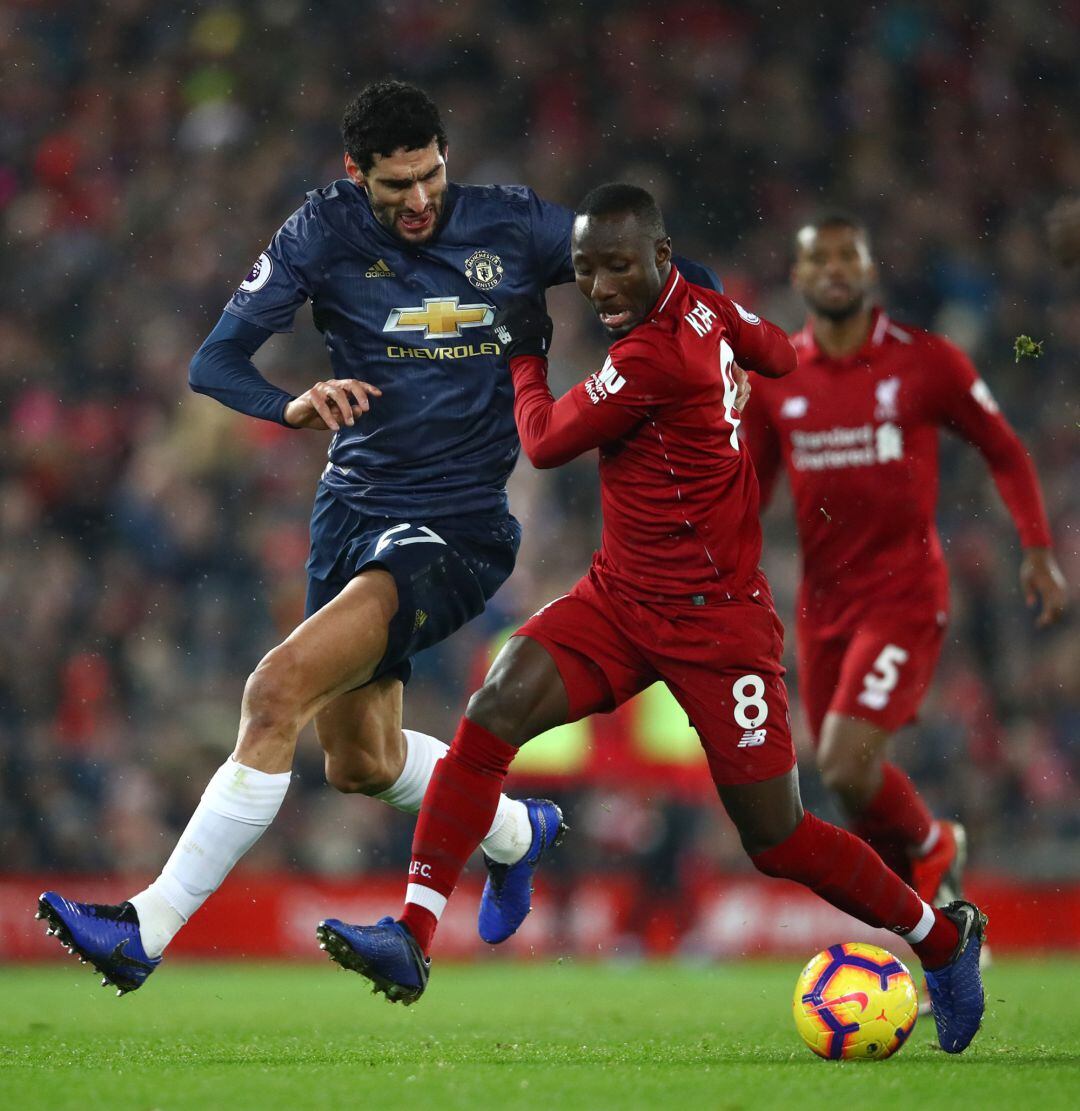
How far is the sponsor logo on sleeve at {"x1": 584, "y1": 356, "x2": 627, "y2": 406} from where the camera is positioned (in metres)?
5.14

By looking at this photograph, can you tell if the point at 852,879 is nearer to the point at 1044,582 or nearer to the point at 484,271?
the point at 1044,582

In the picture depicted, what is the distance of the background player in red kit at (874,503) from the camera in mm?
6941

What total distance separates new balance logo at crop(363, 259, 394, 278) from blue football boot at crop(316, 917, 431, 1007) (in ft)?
Result: 6.69

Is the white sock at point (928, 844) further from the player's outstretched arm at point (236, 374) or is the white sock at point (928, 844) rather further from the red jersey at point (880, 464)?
the player's outstretched arm at point (236, 374)

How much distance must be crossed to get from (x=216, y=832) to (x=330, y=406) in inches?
49.7

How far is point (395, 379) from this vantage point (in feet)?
19.1

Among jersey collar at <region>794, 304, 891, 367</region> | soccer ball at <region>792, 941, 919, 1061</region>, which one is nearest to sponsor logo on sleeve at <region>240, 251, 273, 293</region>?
jersey collar at <region>794, 304, 891, 367</region>

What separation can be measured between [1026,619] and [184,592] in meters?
5.84

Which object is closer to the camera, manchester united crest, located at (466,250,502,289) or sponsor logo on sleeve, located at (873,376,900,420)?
manchester united crest, located at (466,250,502,289)

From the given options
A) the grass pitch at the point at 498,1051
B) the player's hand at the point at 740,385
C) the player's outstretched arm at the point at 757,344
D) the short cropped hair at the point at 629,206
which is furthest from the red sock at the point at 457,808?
the short cropped hair at the point at 629,206

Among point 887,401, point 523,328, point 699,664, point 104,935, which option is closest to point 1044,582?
point 887,401

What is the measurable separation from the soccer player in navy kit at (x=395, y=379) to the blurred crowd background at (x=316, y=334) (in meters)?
5.97

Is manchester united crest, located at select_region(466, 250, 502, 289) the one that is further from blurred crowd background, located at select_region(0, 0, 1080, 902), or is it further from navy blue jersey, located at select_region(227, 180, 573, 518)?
blurred crowd background, located at select_region(0, 0, 1080, 902)

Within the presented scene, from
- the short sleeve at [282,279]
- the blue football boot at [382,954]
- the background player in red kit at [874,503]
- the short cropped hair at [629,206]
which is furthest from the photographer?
the background player in red kit at [874,503]
